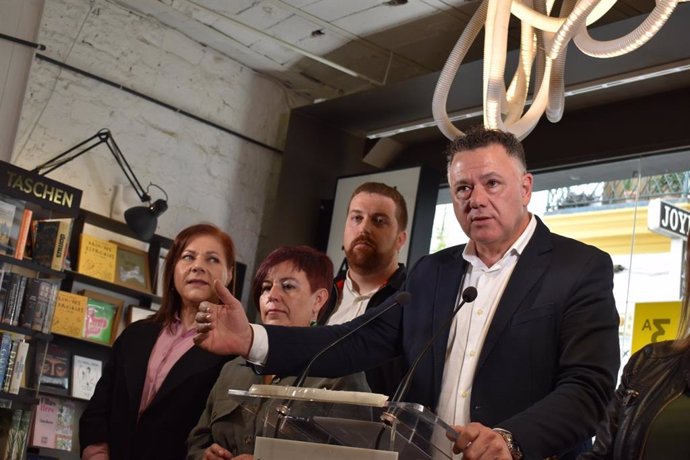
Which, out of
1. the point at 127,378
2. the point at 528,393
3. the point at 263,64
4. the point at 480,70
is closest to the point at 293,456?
the point at 528,393

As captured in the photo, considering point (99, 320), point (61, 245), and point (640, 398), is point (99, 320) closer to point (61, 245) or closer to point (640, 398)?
point (61, 245)

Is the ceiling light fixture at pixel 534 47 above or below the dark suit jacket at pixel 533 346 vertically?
above

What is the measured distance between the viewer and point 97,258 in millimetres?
5613

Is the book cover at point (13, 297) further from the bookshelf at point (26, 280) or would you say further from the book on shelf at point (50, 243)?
the book on shelf at point (50, 243)

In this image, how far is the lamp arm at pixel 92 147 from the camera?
559cm

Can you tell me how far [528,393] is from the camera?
2.27 m

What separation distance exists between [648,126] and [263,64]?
2382 millimetres

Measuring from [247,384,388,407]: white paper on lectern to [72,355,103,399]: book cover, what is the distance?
3546mm

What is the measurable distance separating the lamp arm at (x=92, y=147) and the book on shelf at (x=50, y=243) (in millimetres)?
591

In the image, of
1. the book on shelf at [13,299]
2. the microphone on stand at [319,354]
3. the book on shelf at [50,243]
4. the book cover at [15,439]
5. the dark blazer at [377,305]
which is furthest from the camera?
the book on shelf at [50,243]

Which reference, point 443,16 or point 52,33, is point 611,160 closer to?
point 443,16

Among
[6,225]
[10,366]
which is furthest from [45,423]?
[6,225]

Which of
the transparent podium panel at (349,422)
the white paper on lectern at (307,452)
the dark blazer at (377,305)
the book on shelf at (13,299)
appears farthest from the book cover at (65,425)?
the white paper on lectern at (307,452)

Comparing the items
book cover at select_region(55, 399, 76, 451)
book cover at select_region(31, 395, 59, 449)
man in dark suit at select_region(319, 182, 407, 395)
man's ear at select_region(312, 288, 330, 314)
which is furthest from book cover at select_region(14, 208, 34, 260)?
man's ear at select_region(312, 288, 330, 314)
